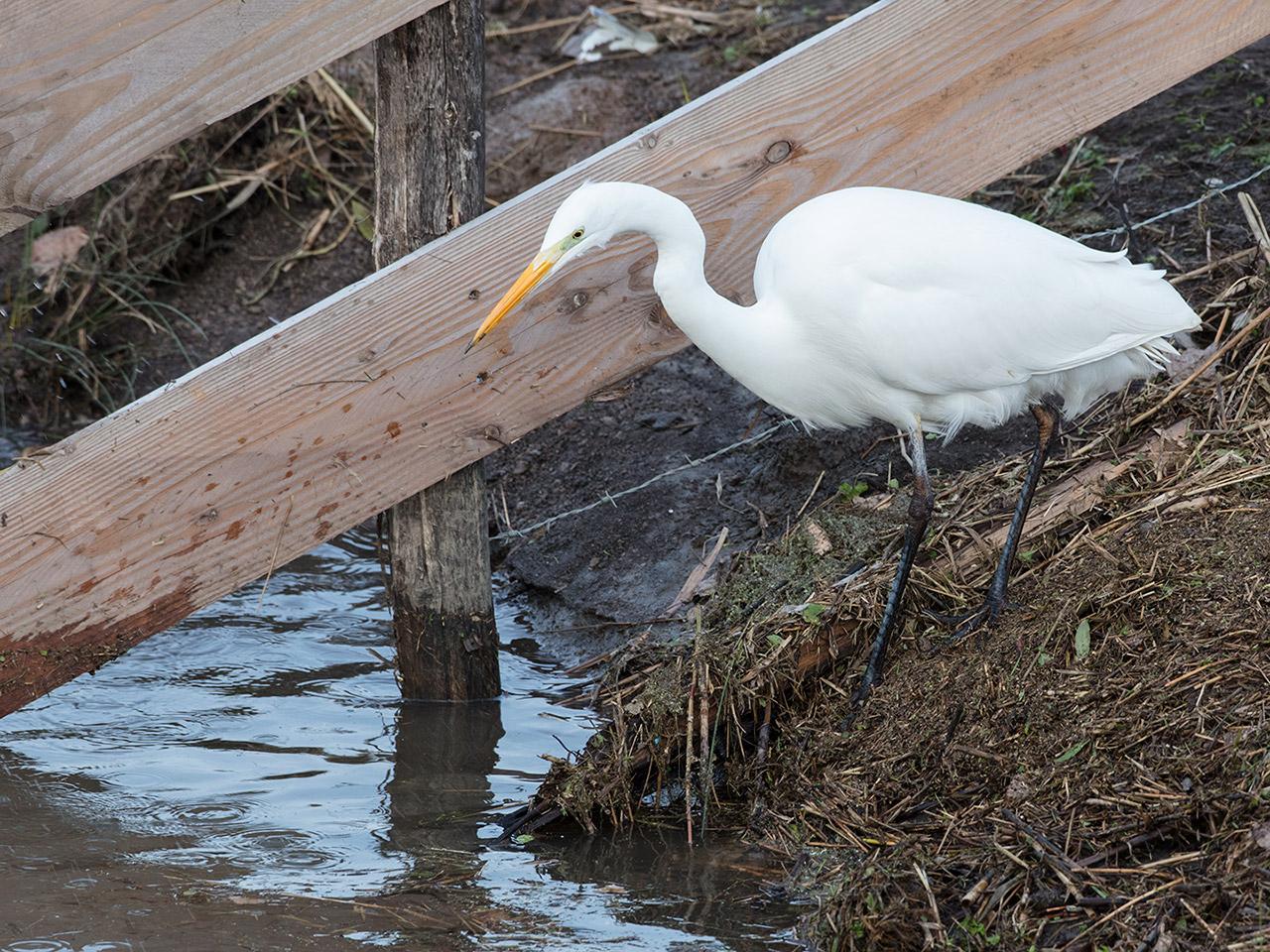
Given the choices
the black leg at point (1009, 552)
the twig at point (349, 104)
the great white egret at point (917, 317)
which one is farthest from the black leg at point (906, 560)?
the twig at point (349, 104)

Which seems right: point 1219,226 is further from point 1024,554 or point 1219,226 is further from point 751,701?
point 751,701

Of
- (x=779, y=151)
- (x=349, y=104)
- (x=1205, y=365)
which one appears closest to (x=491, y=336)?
(x=779, y=151)

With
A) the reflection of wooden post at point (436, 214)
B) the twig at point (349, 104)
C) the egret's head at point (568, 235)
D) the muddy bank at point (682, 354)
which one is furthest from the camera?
the twig at point (349, 104)

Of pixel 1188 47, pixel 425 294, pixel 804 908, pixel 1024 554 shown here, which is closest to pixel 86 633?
pixel 425 294

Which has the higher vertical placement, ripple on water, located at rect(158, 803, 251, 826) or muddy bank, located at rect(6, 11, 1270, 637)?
muddy bank, located at rect(6, 11, 1270, 637)

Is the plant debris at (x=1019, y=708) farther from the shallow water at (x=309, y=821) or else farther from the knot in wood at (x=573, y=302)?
the knot in wood at (x=573, y=302)

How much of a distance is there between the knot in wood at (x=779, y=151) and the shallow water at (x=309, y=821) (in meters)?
1.66

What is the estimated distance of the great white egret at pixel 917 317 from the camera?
3.25 metres

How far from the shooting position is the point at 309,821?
355cm

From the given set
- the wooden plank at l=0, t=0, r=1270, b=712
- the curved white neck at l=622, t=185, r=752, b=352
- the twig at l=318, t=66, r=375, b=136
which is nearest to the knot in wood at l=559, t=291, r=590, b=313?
the wooden plank at l=0, t=0, r=1270, b=712

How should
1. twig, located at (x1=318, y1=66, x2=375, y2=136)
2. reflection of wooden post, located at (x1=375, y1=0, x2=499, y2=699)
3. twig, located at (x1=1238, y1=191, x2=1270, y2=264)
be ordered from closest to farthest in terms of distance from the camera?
reflection of wooden post, located at (x1=375, y1=0, x2=499, y2=699) < twig, located at (x1=1238, y1=191, x2=1270, y2=264) < twig, located at (x1=318, y1=66, x2=375, y2=136)

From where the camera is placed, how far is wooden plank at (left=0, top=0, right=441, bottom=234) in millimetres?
2822

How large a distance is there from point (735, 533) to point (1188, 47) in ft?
6.70

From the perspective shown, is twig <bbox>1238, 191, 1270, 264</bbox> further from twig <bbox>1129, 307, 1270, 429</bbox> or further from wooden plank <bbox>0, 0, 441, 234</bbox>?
wooden plank <bbox>0, 0, 441, 234</bbox>
